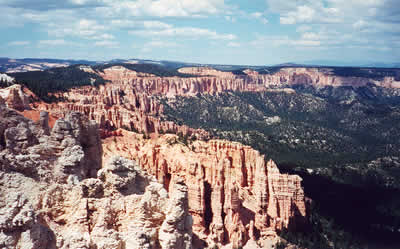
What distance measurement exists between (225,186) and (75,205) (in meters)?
29.2

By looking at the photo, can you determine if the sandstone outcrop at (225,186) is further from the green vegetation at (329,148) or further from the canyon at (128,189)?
the green vegetation at (329,148)

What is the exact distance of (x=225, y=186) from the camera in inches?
1576

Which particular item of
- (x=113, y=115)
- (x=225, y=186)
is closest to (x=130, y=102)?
(x=113, y=115)

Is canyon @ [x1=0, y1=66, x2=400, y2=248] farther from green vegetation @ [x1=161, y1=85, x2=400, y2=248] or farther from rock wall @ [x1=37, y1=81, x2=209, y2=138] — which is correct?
green vegetation @ [x1=161, y1=85, x2=400, y2=248]

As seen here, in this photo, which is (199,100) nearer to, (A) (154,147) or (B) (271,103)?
(B) (271,103)

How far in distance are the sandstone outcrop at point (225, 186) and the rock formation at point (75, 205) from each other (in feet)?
67.0

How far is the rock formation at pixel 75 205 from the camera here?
9719 mm

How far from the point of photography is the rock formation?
9.72 m

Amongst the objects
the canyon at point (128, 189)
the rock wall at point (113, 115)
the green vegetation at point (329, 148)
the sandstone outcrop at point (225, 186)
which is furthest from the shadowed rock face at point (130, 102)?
the sandstone outcrop at point (225, 186)

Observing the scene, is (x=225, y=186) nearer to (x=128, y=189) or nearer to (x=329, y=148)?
(x=128, y=189)

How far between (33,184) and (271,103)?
184831 millimetres

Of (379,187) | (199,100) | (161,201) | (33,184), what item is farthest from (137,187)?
(199,100)

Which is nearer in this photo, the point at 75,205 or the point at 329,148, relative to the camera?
the point at 75,205

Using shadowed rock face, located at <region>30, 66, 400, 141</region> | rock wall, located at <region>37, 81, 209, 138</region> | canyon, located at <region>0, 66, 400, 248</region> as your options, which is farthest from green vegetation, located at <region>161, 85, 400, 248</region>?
rock wall, located at <region>37, 81, 209, 138</region>
